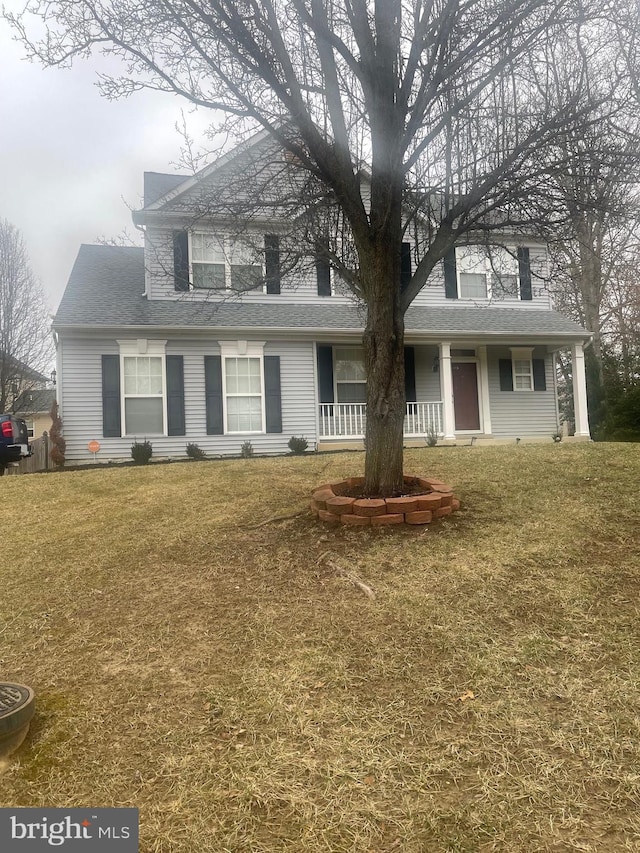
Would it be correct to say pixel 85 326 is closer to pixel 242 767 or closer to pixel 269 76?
pixel 269 76

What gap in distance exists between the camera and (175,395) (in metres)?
11.1

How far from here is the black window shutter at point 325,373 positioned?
39.8 ft

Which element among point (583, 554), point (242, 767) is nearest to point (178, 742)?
point (242, 767)

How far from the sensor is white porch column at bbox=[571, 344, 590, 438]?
41.2 ft

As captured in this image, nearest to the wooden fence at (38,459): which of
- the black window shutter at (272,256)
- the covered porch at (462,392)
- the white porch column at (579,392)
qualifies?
the covered porch at (462,392)

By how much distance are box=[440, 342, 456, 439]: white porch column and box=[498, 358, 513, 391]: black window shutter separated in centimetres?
196

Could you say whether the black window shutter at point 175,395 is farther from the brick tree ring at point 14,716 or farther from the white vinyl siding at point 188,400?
the brick tree ring at point 14,716

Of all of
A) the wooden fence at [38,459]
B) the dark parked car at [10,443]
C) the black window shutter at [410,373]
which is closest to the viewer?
the dark parked car at [10,443]

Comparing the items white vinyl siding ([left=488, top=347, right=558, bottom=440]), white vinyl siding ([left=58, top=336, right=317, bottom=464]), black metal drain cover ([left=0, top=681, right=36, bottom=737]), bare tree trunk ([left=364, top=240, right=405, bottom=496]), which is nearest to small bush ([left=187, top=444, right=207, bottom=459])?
white vinyl siding ([left=58, top=336, right=317, bottom=464])

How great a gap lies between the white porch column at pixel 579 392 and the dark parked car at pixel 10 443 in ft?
40.6

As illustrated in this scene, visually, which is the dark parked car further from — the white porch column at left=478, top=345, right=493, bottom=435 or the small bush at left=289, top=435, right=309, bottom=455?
the white porch column at left=478, top=345, right=493, bottom=435

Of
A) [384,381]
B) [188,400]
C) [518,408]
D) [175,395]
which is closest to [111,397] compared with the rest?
[175,395]

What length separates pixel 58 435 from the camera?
34.2 feet

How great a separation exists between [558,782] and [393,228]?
4.16 m
